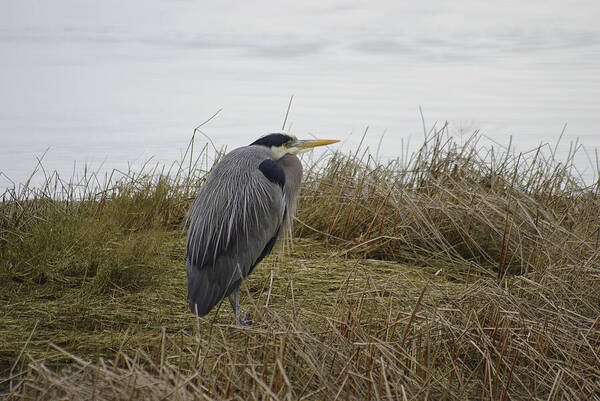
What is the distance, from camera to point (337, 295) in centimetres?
289

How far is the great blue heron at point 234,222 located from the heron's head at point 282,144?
0.8 inches

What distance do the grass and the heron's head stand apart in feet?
2.82

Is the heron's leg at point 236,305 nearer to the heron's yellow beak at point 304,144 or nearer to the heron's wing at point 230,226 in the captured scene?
the heron's wing at point 230,226

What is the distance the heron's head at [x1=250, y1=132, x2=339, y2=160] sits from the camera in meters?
3.77

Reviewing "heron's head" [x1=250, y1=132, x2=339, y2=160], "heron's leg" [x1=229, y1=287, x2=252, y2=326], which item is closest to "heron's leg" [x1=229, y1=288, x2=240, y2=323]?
"heron's leg" [x1=229, y1=287, x2=252, y2=326]

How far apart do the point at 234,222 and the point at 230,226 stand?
4.0 inches

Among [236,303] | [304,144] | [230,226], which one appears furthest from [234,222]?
[304,144]

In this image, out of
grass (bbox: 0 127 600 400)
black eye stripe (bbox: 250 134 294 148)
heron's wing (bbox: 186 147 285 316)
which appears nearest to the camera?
grass (bbox: 0 127 600 400)

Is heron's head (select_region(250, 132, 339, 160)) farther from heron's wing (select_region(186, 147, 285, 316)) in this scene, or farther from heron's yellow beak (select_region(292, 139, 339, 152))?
heron's wing (select_region(186, 147, 285, 316))

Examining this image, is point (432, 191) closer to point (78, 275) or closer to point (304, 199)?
point (304, 199)

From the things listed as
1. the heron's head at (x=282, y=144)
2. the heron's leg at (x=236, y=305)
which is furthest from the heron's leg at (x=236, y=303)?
the heron's head at (x=282, y=144)

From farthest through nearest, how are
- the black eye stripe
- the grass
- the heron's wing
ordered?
the black eye stripe < the heron's wing < the grass

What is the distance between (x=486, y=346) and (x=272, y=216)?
1.52 meters

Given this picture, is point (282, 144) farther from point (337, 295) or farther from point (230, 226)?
point (337, 295)
